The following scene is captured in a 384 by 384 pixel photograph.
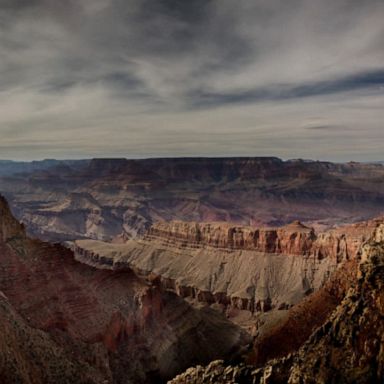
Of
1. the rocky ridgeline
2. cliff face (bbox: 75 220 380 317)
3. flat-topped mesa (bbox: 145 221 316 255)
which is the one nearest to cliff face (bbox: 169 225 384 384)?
cliff face (bbox: 75 220 380 317)

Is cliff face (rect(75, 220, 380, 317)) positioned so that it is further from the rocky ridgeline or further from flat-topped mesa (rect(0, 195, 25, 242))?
flat-topped mesa (rect(0, 195, 25, 242))

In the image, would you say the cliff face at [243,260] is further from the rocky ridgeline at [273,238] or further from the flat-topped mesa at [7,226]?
the flat-topped mesa at [7,226]

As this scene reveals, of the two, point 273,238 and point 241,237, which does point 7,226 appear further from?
point 241,237

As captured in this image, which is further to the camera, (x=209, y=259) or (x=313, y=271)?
(x=209, y=259)

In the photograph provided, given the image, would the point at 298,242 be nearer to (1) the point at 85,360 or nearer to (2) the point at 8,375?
(1) the point at 85,360

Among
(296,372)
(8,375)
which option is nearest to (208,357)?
(8,375)

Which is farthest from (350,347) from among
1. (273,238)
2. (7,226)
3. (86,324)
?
(273,238)

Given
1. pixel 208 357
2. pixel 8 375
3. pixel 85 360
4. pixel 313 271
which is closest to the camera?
pixel 8 375
